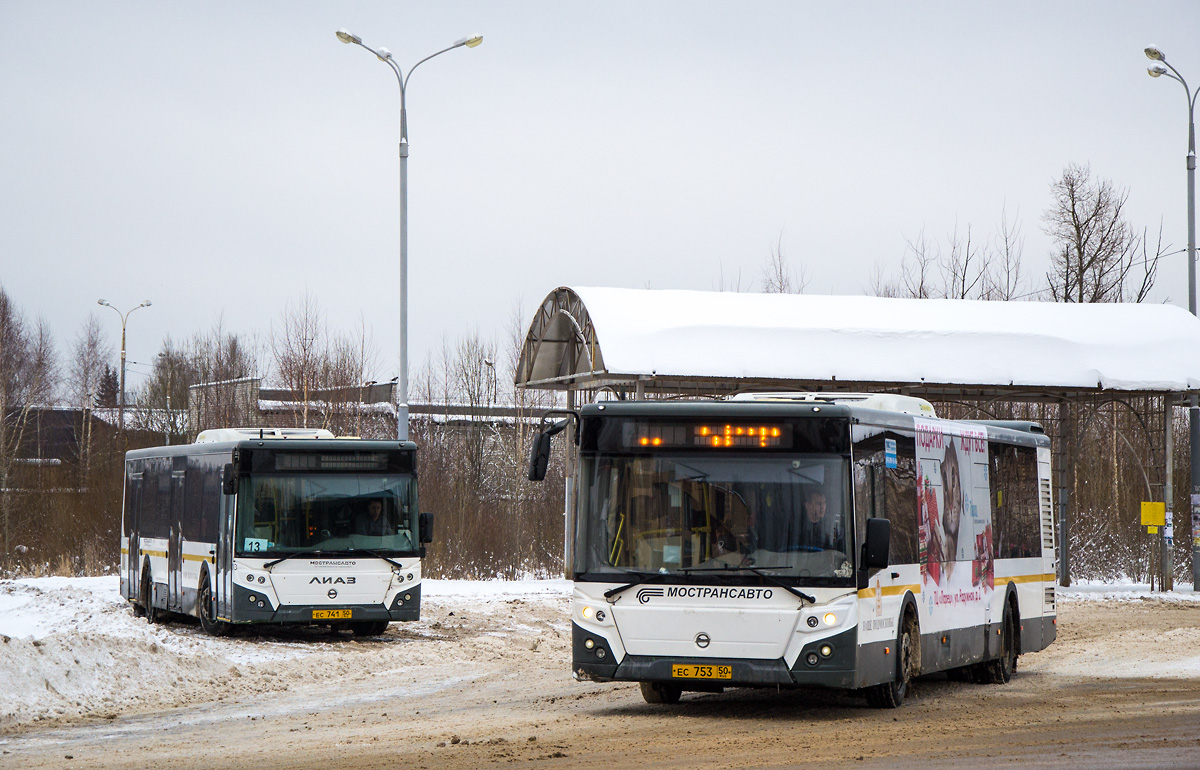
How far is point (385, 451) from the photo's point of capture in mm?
21250

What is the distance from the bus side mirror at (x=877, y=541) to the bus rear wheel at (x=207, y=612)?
11.4 metres

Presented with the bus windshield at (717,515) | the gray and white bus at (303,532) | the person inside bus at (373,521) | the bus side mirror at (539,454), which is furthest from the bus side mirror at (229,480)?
the bus windshield at (717,515)

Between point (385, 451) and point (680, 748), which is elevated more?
point (385, 451)

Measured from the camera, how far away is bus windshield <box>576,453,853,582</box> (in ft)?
40.4

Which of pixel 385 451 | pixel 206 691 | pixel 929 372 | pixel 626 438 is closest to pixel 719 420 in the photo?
pixel 626 438

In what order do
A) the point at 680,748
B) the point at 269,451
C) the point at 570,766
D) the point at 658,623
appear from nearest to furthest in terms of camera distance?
the point at 570,766, the point at 680,748, the point at 658,623, the point at 269,451

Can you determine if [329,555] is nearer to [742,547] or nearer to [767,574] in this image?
[742,547]

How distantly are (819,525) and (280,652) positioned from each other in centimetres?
920

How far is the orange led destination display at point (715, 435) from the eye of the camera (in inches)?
495

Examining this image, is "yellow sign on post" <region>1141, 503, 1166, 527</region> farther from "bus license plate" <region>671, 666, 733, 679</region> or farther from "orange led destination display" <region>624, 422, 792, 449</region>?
"bus license plate" <region>671, 666, 733, 679</region>

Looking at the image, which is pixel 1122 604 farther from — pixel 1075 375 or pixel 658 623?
pixel 658 623

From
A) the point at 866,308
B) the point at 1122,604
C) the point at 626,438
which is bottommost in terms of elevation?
the point at 1122,604

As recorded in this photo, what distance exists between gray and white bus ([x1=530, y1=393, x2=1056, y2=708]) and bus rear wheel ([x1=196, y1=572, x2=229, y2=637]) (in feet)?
30.7

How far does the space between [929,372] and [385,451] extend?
1241 cm
